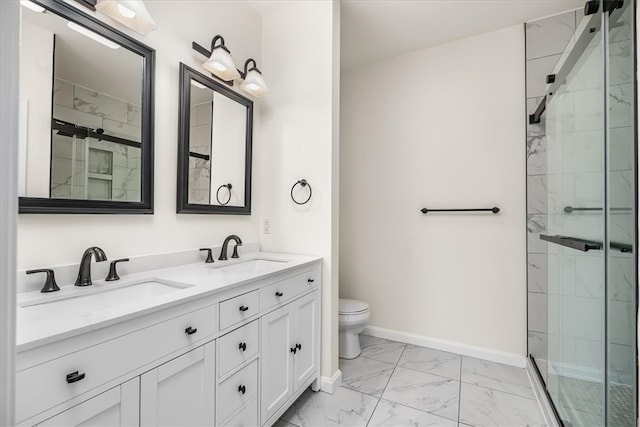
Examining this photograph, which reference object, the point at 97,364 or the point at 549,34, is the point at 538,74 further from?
the point at 97,364

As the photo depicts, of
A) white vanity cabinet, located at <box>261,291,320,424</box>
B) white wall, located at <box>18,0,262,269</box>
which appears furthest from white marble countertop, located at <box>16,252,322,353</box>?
white vanity cabinet, located at <box>261,291,320,424</box>

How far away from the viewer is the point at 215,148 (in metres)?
1.83

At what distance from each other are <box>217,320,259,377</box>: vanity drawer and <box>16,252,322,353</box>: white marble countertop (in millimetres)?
200

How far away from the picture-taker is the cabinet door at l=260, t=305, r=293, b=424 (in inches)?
54.0

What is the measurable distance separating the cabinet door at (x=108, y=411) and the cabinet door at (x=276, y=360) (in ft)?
1.91

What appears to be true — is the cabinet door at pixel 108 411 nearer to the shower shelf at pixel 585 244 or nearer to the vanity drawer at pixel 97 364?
the vanity drawer at pixel 97 364

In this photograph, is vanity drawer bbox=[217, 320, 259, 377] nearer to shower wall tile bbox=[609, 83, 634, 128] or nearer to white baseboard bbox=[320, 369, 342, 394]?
white baseboard bbox=[320, 369, 342, 394]

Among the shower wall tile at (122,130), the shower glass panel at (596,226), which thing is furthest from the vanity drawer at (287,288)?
the shower glass panel at (596,226)

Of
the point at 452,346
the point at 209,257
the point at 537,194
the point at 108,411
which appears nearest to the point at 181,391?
the point at 108,411

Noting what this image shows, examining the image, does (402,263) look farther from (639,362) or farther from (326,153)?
(639,362)

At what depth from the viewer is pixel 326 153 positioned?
191 centimetres

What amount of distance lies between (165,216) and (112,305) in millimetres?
567

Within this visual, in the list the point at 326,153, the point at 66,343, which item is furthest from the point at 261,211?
the point at 66,343

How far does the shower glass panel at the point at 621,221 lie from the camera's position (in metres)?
1.02
